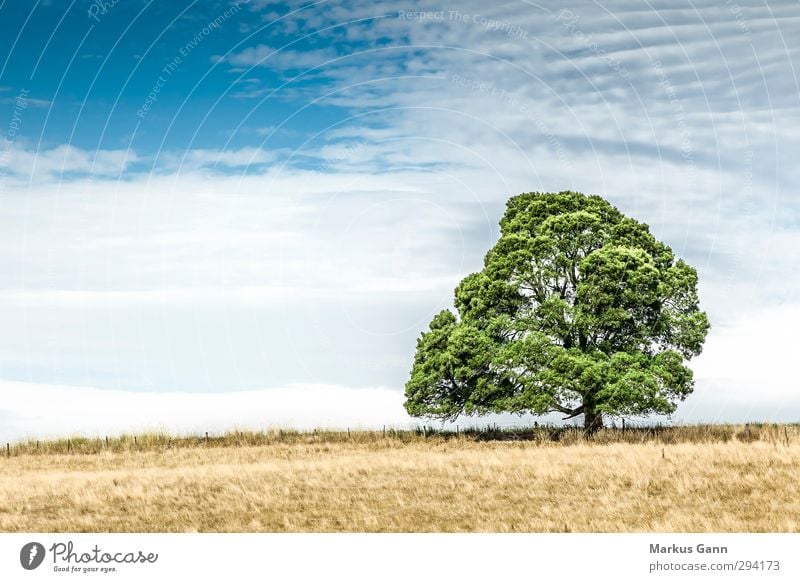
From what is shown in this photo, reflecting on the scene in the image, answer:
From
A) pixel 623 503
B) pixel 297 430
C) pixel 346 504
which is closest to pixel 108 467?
pixel 297 430

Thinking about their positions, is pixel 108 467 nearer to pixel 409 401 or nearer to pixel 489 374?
pixel 409 401

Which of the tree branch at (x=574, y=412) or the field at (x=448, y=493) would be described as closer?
the field at (x=448, y=493)

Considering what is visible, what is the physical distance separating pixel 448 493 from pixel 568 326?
14.2 metres

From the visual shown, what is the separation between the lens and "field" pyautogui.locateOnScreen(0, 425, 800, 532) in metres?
19.0

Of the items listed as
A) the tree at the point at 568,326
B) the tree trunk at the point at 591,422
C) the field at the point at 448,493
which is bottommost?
the field at the point at 448,493

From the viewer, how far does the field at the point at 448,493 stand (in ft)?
62.3

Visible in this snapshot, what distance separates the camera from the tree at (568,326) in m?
32.7

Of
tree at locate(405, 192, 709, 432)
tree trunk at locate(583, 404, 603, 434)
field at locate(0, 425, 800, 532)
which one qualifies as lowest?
field at locate(0, 425, 800, 532)

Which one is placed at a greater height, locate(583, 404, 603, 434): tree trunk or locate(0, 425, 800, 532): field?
locate(583, 404, 603, 434): tree trunk

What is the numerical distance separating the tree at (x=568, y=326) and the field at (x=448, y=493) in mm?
2629

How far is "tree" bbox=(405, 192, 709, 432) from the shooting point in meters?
32.7

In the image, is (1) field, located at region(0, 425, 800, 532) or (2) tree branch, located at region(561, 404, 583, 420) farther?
(2) tree branch, located at region(561, 404, 583, 420)

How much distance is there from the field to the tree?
2629mm

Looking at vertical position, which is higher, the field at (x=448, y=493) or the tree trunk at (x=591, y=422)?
the tree trunk at (x=591, y=422)
